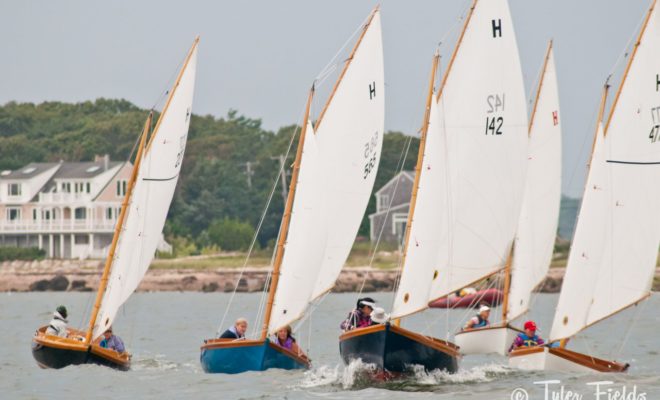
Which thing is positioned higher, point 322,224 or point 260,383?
point 322,224

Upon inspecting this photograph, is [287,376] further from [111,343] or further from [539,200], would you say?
[539,200]

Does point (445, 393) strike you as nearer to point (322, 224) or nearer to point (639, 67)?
point (322, 224)

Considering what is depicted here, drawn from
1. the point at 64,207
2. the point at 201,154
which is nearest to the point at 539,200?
the point at 64,207

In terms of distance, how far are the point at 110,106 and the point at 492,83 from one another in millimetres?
142283

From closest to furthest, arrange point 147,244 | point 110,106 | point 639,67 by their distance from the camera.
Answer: point 639,67
point 147,244
point 110,106

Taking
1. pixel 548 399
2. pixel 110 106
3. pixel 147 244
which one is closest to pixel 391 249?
pixel 110 106

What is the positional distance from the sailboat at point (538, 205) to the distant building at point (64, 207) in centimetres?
7625

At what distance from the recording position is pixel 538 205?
4666 centimetres

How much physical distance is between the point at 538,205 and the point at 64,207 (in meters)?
84.2

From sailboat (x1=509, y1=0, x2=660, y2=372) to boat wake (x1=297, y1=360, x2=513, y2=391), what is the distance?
258cm

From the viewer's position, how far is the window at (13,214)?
421 ft

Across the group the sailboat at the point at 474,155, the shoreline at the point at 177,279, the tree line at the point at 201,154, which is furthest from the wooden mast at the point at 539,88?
the tree line at the point at 201,154

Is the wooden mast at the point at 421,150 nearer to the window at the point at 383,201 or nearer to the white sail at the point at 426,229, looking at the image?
the white sail at the point at 426,229

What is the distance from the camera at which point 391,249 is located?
119 metres
